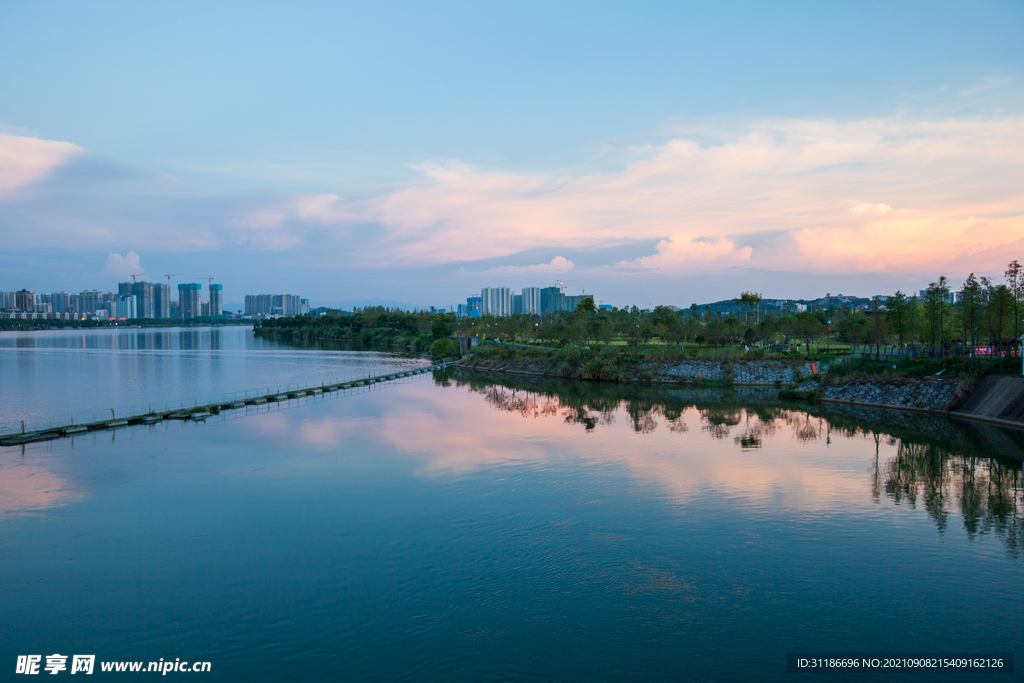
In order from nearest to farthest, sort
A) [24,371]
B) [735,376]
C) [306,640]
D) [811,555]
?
[306,640] < [811,555] < [735,376] < [24,371]

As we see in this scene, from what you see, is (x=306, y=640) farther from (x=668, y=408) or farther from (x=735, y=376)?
(x=735, y=376)

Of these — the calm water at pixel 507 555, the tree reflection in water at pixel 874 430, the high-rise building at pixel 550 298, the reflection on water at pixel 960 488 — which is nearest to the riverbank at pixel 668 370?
the tree reflection in water at pixel 874 430

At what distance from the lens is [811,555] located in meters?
12.0

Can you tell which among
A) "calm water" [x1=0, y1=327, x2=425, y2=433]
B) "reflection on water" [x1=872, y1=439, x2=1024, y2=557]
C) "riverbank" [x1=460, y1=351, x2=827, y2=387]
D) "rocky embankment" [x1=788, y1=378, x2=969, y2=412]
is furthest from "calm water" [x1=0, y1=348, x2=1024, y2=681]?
"riverbank" [x1=460, y1=351, x2=827, y2=387]

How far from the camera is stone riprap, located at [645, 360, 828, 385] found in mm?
39906

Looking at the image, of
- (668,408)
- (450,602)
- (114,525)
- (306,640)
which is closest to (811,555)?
(450,602)

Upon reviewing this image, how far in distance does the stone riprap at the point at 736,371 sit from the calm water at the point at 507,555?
16816 millimetres

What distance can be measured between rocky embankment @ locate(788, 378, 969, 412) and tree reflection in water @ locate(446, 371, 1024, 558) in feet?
3.31

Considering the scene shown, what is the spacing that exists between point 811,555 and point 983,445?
15323 millimetres

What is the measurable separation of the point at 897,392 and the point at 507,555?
27719 mm

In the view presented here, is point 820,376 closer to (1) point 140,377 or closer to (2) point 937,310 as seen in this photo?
(2) point 937,310

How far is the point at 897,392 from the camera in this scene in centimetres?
3106
